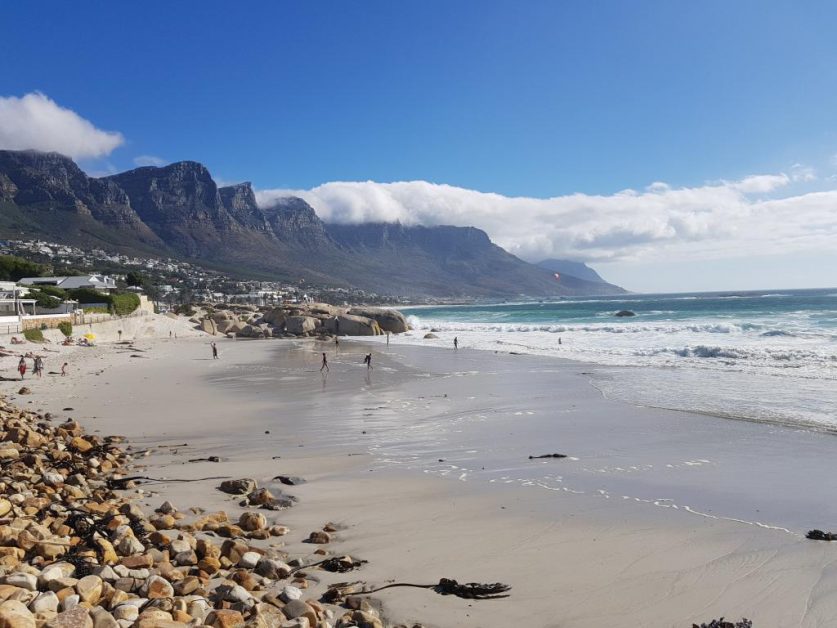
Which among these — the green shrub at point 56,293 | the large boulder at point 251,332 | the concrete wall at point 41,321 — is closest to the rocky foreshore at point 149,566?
the concrete wall at point 41,321

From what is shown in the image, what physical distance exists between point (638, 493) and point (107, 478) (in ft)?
25.6

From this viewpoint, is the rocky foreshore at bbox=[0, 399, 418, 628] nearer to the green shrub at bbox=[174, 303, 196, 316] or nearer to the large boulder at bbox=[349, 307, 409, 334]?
the large boulder at bbox=[349, 307, 409, 334]

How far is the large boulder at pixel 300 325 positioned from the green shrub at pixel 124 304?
641 inches

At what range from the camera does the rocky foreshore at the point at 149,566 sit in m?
3.70

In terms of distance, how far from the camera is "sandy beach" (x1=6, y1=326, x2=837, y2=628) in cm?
495

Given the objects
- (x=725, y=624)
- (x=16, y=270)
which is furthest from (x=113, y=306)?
(x=725, y=624)

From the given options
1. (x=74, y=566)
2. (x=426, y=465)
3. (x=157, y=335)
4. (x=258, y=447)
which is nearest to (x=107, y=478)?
(x=258, y=447)

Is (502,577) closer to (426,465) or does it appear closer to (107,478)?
(426,465)

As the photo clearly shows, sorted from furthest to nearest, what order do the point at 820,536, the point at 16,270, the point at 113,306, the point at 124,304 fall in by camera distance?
Answer: the point at 16,270
the point at 124,304
the point at 113,306
the point at 820,536

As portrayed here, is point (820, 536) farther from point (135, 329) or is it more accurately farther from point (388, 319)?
point (388, 319)

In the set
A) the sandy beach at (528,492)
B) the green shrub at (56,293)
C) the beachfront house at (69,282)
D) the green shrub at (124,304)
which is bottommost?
the sandy beach at (528,492)

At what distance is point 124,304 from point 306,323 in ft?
61.4

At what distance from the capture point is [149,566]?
15.0 ft

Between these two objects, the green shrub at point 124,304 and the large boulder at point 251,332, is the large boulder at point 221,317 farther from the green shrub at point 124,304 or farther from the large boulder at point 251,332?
the green shrub at point 124,304
